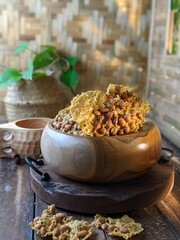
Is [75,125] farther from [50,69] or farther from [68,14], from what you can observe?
[68,14]

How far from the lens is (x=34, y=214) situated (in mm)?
657

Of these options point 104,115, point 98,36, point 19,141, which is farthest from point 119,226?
point 98,36

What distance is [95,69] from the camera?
1805 mm

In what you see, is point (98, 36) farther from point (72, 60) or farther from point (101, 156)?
point (101, 156)

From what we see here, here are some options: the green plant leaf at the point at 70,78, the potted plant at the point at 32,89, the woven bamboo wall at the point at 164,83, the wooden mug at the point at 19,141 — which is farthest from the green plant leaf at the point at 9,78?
the woven bamboo wall at the point at 164,83

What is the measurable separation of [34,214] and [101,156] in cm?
18

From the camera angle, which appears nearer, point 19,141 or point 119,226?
point 119,226

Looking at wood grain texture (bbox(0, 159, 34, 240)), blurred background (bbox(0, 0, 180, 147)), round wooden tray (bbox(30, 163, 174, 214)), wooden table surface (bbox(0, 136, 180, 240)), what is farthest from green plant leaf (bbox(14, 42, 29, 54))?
round wooden tray (bbox(30, 163, 174, 214))

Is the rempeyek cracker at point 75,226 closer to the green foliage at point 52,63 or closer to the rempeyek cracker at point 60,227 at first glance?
the rempeyek cracker at point 60,227

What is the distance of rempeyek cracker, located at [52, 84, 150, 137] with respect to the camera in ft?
2.21

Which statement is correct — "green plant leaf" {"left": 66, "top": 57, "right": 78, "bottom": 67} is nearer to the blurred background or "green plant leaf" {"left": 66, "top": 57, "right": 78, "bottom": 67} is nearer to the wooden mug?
the blurred background

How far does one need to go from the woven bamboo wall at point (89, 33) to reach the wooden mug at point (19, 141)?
875mm

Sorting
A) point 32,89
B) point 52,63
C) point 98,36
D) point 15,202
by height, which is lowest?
point 15,202

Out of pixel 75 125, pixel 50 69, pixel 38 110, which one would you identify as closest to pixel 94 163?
pixel 75 125
